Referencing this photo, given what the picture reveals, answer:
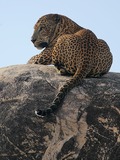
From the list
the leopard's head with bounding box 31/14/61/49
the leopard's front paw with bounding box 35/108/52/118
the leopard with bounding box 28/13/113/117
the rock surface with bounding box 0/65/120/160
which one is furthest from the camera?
the leopard's head with bounding box 31/14/61/49

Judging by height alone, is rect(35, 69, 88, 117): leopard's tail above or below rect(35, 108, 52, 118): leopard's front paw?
above

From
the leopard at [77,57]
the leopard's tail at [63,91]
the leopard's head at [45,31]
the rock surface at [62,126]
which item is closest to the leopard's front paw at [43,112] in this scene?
the leopard's tail at [63,91]

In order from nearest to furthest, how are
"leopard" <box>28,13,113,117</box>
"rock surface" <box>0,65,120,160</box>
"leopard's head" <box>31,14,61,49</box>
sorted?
"rock surface" <box>0,65,120,160</box> < "leopard" <box>28,13,113,117</box> < "leopard's head" <box>31,14,61,49</box>

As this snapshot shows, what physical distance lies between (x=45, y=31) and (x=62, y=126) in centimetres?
415

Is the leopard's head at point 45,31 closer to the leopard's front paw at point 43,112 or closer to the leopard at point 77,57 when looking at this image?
the leopard at point 77,57

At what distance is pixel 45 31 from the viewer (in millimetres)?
13641

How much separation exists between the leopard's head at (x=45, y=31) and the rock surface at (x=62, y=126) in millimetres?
2968

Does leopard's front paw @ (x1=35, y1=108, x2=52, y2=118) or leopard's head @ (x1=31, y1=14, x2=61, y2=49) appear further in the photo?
leopard's head @ (x1=31, y1=14, x2=61, y2=49)

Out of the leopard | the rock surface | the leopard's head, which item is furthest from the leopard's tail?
the leopard's head

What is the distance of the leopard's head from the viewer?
13.6 metres

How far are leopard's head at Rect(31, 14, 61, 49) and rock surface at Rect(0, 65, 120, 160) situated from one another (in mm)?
2968

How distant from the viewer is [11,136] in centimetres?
1041

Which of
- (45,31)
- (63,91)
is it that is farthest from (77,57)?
(45,31)

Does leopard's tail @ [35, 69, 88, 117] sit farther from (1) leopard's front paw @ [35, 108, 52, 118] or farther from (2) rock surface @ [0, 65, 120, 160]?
(2) rock surface @ [0, 65, 120, 160]
